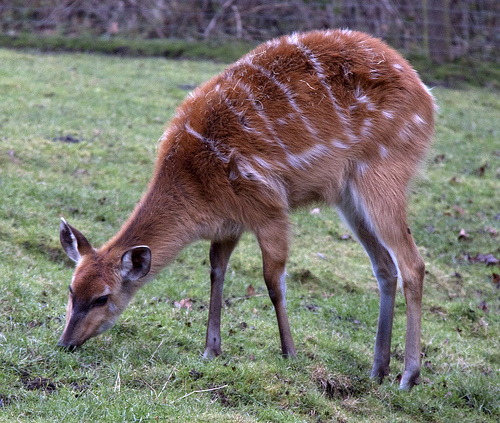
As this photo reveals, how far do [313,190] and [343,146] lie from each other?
39 cm

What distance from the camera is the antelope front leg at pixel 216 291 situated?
4922mm

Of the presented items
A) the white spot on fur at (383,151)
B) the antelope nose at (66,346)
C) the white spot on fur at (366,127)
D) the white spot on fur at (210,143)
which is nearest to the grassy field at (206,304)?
the antelope nose at (66,346)

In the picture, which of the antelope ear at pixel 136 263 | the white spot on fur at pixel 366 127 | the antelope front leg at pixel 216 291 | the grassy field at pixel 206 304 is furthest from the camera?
the white spot on fur at pixel 366 127

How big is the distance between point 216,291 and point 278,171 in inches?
41.4

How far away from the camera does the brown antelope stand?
15.5 feet

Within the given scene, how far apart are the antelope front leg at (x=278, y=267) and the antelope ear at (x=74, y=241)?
122 cm

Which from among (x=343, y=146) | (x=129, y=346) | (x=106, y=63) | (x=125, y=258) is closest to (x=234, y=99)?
(x=343, y=146)

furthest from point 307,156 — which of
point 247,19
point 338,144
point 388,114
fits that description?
point 247,19

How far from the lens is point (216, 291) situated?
5141 millimetres

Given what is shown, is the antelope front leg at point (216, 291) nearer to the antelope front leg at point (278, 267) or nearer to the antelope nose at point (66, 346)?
the antelope front leg at point (278, 267)

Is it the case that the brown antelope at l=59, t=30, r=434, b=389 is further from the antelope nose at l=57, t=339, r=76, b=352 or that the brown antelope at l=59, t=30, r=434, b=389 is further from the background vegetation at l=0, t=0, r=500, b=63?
the background vegetation at l=0, t=0, r=500, b=63

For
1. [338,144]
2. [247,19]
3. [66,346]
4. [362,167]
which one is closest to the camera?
[66,346]

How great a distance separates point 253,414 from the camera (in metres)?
4.03

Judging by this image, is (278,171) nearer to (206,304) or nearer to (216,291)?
(216,291)
